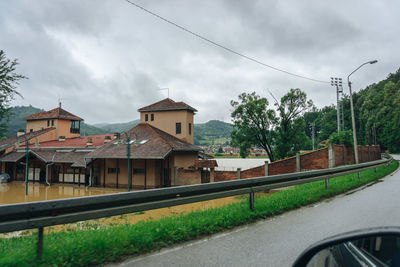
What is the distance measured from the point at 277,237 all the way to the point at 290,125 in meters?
28.3

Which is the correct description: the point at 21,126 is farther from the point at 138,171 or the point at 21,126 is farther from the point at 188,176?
the point at 188,176

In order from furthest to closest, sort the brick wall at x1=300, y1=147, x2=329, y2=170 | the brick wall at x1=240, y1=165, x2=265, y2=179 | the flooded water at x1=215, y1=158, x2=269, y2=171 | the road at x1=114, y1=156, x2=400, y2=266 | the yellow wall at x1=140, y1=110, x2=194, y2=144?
1. the flooded water at x1=215, y1=158, x2=269, y2=171
2. the yellow wall at x1=140, y1=110, x2=194, y2=144
3. the brick wall at x1=240, y1=165, x2=265, y2=179
4. the brick wall at x1=300, y1=147, x2=329, y2=170
5. the road at x1=114, y1=156, x2=400, y2=266

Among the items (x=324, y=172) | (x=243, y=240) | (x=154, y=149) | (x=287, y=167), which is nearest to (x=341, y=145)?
(x=287, y=167)

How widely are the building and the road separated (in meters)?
17.8

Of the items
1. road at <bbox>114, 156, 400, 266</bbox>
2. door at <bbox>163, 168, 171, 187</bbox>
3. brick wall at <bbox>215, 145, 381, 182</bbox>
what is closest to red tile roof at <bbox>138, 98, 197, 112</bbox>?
door at <bbox>163, 168, 171, 187</bbox>

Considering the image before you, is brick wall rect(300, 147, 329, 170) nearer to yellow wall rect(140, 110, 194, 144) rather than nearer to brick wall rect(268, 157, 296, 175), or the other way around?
brick wall rect(268, 157, 296, 175)

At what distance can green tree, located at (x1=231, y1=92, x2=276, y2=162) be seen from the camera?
103ft

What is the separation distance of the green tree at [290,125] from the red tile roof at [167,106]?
42.3 feet

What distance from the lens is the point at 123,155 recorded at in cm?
2761

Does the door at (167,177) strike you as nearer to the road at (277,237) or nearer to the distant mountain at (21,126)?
the road at (277,237)

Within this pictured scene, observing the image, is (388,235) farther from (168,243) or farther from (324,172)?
(324,172)

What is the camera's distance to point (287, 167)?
72.9 ft

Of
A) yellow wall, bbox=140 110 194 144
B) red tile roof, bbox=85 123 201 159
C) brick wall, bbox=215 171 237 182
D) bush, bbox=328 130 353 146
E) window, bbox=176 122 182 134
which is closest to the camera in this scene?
bush, bbox=328 130 353 146

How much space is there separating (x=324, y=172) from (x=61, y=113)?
4769 centimetres
